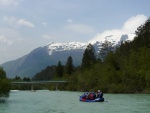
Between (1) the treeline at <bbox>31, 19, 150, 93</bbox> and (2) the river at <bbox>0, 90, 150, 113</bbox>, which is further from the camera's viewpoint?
(1) the treeline at <bbox>31, 19, 150, 93</bbox>

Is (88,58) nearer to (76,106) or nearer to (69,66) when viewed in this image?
(69,66)

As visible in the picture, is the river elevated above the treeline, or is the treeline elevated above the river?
the treeline

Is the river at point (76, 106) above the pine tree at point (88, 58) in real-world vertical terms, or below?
below

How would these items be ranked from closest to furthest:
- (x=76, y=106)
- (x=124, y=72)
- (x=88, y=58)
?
(x=76, y=106), (x=124, y=72), (x=88, y=58)

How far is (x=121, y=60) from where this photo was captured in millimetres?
115500

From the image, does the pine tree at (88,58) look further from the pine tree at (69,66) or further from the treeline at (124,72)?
the pine tree at (69,66)

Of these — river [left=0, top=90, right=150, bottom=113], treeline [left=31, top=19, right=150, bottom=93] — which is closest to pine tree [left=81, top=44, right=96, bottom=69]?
treeline [left=31, top=19, right=150, bottom=93]

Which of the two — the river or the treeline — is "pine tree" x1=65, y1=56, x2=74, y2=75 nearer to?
the treeline

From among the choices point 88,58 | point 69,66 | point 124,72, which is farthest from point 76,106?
point 69,66

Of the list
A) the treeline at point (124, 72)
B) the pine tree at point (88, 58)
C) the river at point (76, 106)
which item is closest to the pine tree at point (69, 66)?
the pine tree at point (88, 58)

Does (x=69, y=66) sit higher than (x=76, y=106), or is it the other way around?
(x=69, y=66)

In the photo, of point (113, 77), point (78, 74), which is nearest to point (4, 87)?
point (113, 77)

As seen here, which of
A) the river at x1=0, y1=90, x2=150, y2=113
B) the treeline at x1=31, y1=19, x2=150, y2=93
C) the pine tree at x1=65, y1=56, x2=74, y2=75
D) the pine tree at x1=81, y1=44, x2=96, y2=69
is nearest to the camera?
the river at x1=0, y1=90, x2=150, y2=113

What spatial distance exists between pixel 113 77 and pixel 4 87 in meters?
59.9
